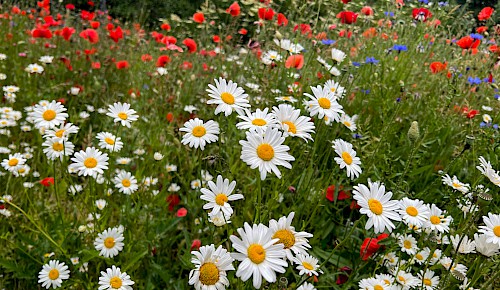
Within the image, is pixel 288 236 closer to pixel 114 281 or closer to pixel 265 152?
pixel 265 152

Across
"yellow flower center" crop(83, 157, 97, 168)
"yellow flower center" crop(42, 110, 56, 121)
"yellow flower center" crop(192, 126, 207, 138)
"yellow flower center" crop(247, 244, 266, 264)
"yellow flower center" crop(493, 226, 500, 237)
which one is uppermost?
"yellow flower center" crop(493, 226, 500, 237)

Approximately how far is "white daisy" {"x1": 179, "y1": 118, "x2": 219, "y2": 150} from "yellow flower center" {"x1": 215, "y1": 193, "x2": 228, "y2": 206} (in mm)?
164

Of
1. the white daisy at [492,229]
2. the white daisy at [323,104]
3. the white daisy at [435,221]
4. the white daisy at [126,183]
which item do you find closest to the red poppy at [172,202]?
the white daisy at [126,183]

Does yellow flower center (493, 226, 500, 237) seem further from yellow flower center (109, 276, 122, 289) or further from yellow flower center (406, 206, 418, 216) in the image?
yellow flower center (109, 276, 122, 289)

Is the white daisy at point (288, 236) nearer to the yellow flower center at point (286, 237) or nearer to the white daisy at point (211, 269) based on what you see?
the yellow flower center at point (286, 237)

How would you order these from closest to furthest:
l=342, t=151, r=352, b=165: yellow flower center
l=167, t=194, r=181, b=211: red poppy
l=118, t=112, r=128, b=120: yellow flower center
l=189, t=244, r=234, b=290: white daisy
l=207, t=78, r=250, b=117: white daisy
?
A: l=189, t=244, r=234, b=290: white daisy, l=207, t=78, r=250, b=117: white daisy, l=342, t=151, r=352, b=165: yellow flower center, l=118, t=112, r=128, b=120: yellow flower center, l=167, t=194, r=181, b=211: red poppy

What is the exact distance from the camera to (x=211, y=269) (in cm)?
96

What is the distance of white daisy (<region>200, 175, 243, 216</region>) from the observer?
1.09 m

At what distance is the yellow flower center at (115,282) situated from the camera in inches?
49.4

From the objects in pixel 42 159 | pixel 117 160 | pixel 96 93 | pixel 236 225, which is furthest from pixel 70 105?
pixel 236 225

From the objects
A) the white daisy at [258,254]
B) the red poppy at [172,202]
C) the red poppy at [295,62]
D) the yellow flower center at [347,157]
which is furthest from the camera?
the red poppy at [295,62]

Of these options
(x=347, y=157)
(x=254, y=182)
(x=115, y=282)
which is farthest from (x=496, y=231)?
(x=115, y=282)

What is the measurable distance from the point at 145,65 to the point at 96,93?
456mm

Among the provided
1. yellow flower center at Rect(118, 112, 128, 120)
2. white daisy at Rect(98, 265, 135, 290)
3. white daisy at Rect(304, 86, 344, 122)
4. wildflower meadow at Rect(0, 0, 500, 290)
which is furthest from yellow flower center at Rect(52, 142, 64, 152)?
white daisy at Rect(304, 86, 344, 122)
